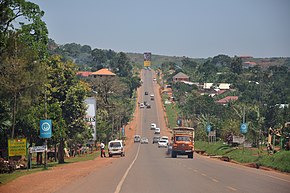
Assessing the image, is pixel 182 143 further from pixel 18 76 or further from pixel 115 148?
pixel 18 76

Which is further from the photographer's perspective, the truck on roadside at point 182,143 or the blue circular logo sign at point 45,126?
the truck on roadside at point 182,143

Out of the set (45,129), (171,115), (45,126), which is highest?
(171,115)

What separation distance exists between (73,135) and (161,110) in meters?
99.2

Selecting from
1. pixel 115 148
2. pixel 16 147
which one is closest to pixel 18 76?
pixel 16 147

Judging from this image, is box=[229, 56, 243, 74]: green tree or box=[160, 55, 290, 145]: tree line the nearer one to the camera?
box=[160, 55, 290, 145]: tree line

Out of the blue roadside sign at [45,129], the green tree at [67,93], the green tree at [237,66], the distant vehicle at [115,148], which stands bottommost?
the distant vehicle at [115,148]

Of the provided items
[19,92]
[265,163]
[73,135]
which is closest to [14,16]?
[19,92]

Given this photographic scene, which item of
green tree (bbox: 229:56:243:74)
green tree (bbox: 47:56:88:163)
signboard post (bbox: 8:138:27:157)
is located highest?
green tree (bbox: 229:56:243:74)

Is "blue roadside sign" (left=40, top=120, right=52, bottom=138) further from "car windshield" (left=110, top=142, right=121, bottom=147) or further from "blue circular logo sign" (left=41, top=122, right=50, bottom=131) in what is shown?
"car windshield" (left=110, top=142, right=121, bottom=147)

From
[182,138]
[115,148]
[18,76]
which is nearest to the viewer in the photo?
[18,76]

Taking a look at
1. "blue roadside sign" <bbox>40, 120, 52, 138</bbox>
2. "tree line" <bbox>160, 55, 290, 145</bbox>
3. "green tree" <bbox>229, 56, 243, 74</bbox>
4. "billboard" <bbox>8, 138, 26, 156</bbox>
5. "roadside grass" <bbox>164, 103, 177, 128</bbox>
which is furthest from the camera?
"green tree" <bbox>229, 56, 243, 74</bbox>

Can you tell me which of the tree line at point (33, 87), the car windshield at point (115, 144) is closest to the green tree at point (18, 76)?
the tree line at point (33, 87)

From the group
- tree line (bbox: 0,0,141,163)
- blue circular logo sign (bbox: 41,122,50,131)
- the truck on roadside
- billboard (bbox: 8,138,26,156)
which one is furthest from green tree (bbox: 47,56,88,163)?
billboard (bbox: 8,138,26,156)

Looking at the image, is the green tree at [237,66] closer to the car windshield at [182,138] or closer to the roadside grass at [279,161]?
the car windshield at [182,138]
